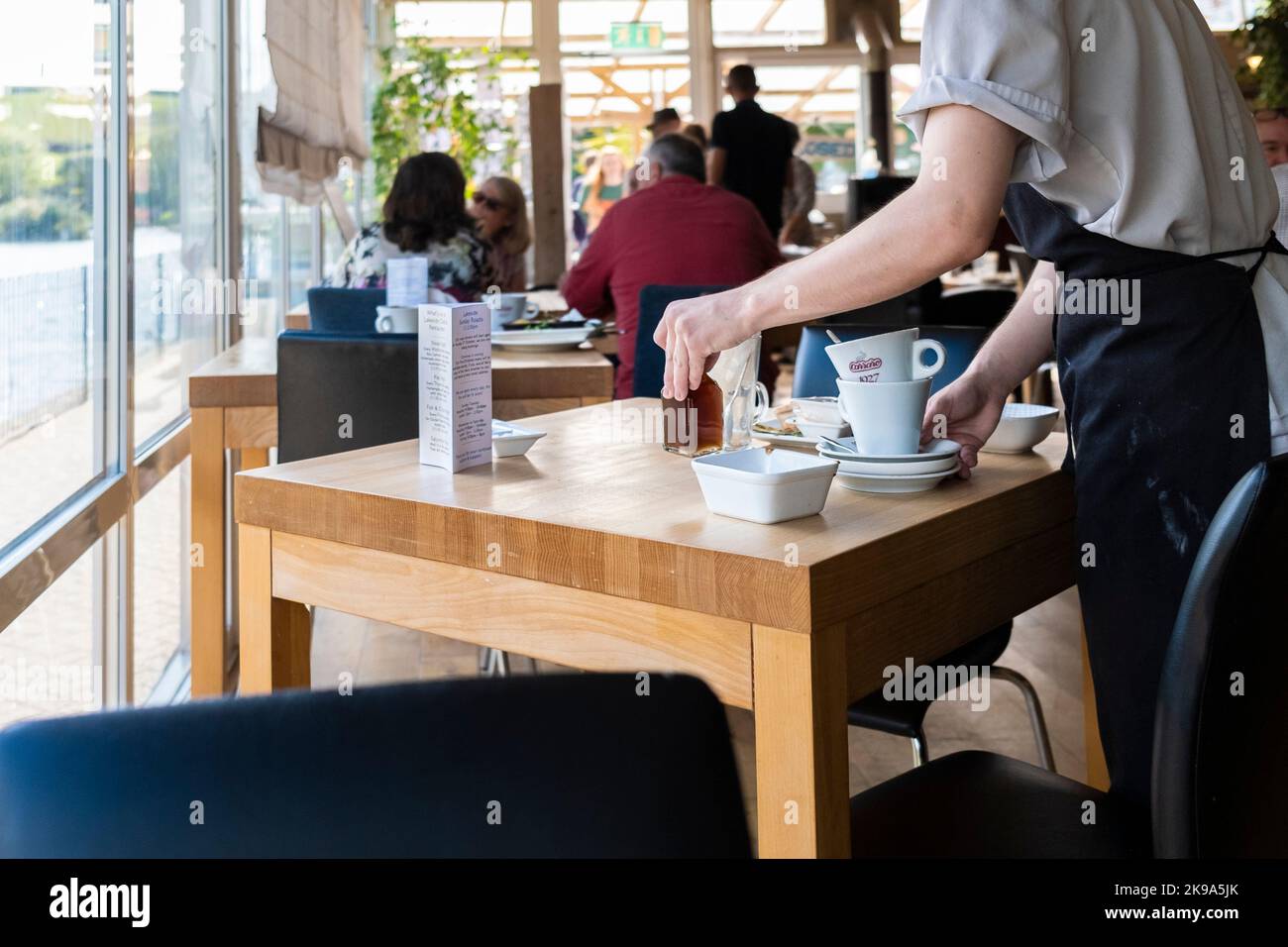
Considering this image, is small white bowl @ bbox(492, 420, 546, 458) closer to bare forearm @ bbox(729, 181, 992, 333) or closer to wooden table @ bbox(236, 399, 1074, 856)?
wooden table @ bbox(236, 399, 1074, 856)

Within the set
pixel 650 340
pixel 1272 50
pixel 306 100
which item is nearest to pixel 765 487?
pixel 650 340

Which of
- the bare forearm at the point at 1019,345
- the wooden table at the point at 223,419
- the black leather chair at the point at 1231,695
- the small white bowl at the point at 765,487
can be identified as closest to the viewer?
the black leather chair at the point at 1231,695

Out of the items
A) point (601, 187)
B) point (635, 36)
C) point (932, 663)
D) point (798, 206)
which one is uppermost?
point (635, 36)

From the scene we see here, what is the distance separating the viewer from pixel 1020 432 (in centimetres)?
161

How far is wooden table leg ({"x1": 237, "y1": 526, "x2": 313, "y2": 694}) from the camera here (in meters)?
1.47

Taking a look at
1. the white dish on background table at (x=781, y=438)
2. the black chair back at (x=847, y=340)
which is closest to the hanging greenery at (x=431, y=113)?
the black chair back at (x=847, y=340)

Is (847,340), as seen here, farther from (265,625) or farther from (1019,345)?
(265,625)

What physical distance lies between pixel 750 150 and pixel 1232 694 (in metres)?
6.43

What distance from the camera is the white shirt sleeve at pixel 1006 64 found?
1.23 m

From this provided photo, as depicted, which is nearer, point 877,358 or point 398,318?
point 877,358

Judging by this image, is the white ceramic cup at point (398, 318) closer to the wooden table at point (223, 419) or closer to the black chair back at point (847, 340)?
the wooden table at point (223, 419)

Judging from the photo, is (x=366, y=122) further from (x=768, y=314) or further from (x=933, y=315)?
(x=768, y=314)

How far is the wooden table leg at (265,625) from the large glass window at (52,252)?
0.57 m

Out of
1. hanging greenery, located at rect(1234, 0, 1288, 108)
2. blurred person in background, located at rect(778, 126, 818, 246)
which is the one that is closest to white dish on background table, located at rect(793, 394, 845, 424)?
hanging greenery, located at rect(1234, 0, 1288, 108)
